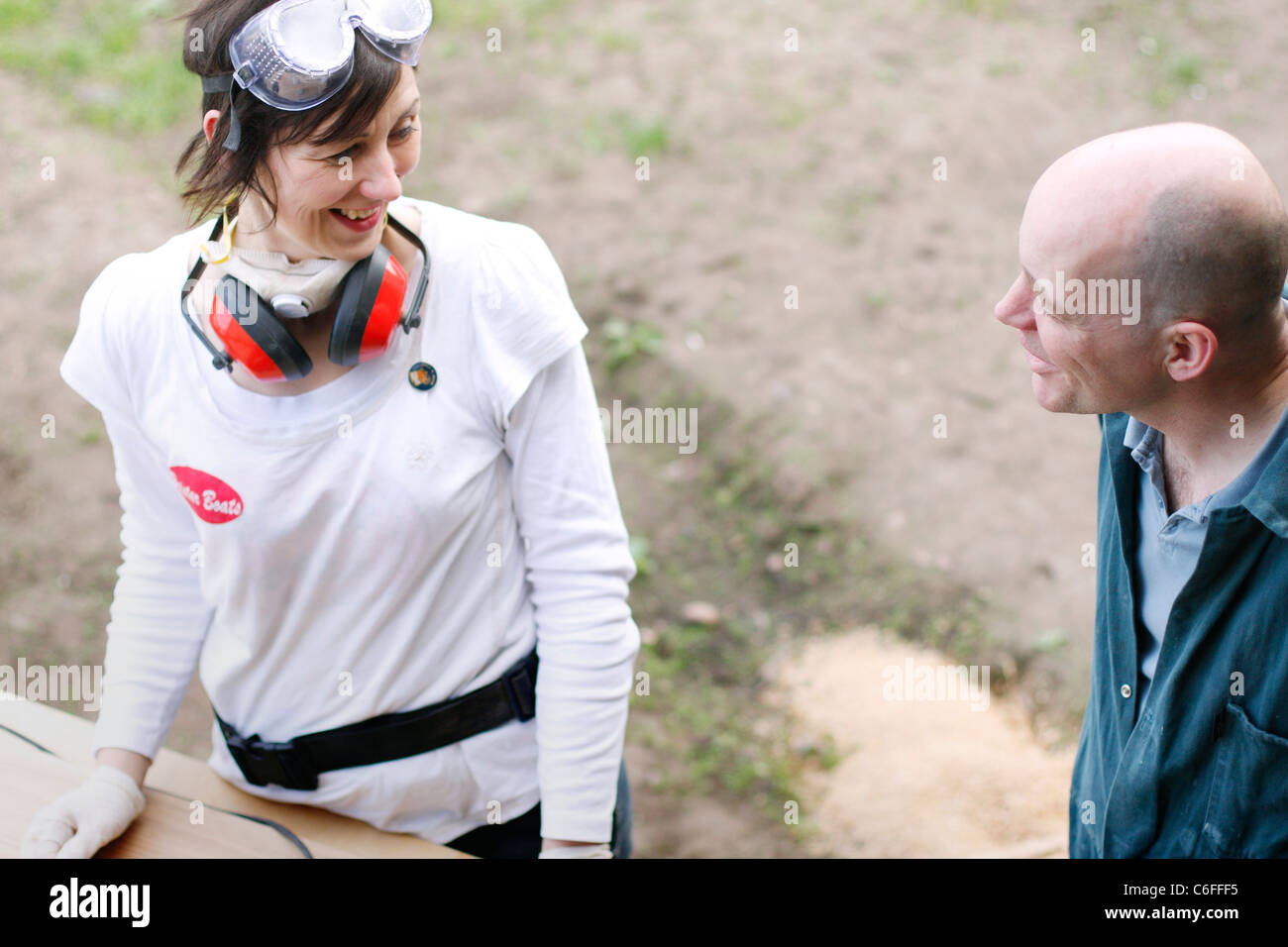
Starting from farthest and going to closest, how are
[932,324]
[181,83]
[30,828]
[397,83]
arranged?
[181,83], [932,324], [30,828], [397,83]

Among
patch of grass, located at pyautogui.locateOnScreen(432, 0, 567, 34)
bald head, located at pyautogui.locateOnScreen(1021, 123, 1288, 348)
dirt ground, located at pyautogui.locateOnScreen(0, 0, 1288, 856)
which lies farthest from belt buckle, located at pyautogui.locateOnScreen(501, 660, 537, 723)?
patch of grass, located at pyautogui.locateOnScreen(432, 0, 567, 34)

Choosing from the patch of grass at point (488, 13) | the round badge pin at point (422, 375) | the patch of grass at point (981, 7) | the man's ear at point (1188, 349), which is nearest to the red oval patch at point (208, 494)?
the round badge pin at point (422, 375)

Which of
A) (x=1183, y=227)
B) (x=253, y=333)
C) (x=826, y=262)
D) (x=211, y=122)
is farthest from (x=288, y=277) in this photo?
(x=826, y=262)

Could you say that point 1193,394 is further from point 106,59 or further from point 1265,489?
point 106,59

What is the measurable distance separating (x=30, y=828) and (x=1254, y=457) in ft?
6.56

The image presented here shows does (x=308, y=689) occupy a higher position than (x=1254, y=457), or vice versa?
(x=1254, y=457)

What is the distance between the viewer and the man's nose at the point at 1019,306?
1.68 meters

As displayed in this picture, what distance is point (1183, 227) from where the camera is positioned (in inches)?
59.4

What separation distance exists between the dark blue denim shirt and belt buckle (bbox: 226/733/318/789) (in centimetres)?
139

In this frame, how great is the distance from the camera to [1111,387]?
1639 mm

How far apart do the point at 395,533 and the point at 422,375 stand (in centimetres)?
25

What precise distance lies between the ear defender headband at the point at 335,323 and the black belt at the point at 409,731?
607 mm
